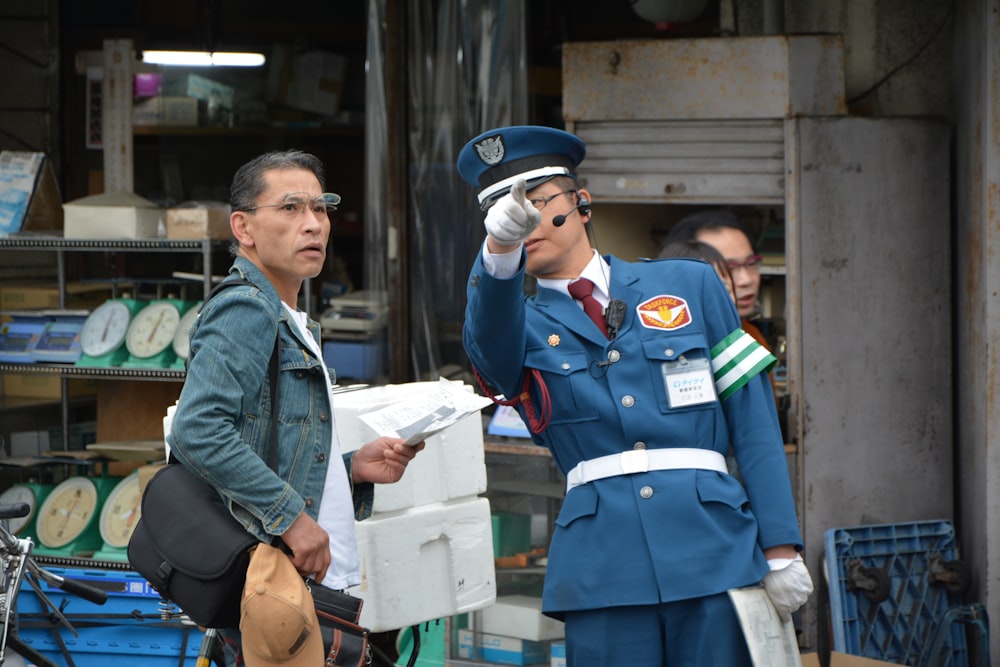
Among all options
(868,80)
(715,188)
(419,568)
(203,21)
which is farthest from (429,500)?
(203,21)

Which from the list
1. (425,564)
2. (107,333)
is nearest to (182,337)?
(107,333)

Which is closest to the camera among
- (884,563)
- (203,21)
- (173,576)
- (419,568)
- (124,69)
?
(173,576)

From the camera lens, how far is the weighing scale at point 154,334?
5.14 metres

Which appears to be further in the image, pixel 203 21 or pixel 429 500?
pixel 203 21

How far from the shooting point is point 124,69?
235 inches

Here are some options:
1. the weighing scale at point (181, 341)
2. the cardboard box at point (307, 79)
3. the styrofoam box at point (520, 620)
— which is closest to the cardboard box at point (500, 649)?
the styrofoam box at point (520, 620)

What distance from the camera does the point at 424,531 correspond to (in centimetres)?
369

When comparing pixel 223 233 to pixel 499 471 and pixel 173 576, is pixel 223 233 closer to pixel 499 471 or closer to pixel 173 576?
pixel 499 471

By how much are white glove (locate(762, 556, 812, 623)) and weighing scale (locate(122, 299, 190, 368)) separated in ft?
10.2

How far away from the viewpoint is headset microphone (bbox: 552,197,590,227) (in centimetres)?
281

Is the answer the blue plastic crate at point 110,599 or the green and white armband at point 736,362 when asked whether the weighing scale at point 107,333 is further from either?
the green and white armband at point 736,362

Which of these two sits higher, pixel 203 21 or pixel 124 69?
pixel 203 21

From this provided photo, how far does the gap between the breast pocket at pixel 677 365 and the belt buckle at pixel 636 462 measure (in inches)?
4.3

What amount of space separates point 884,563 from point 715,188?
59.1 inches
